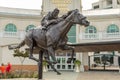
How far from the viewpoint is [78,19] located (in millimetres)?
7914

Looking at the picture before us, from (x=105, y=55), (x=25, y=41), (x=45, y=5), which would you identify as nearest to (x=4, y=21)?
(x=45, y=5)

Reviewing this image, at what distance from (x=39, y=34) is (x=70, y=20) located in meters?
1.01

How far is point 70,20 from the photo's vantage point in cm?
806

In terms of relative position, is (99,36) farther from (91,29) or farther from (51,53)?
(51,53)

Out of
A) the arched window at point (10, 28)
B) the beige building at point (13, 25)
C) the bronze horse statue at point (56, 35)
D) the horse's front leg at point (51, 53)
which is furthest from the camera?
the arched window at point (10, 28)

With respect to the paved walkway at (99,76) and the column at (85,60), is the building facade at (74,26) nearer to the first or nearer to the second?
the column at (85,60)

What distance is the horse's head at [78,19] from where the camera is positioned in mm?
7848

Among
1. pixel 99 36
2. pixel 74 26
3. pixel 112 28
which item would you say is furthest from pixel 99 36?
pixel 74 26

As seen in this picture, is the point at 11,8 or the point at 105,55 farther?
the point at 105,55

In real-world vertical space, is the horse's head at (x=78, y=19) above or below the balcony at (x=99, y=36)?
above

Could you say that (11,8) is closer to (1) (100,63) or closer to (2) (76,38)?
(2) (76,38)

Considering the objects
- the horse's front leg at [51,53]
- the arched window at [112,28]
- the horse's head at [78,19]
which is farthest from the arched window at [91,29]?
the horse's front leg at [51,53]

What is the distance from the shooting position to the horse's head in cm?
785

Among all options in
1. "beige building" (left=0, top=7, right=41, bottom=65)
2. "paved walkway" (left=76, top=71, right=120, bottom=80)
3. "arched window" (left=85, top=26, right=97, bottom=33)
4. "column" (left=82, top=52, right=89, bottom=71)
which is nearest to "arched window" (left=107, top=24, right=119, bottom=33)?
"arched window" (left=85, top=26, right=97, bottom=33)
